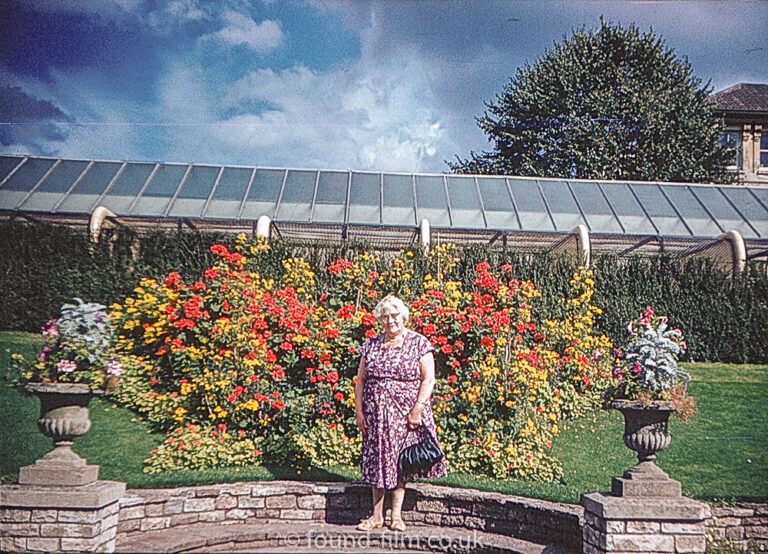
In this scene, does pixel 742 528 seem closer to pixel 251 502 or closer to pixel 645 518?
pixel 645 518

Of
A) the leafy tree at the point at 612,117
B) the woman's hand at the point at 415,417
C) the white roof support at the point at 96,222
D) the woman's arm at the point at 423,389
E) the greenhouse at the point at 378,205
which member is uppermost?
the leafy tree at the point at 612,117

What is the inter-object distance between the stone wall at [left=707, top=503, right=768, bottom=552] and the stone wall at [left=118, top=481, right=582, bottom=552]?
1106mm

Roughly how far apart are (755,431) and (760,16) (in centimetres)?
475

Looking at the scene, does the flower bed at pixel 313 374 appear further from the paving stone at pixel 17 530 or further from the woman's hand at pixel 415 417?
the woman's hand at pixel 415 417

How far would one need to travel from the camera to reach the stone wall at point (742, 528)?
15.7 ft

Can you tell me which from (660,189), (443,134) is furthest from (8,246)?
(660,189)

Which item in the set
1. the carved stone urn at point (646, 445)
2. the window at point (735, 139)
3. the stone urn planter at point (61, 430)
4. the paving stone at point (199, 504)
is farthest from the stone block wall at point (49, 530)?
the window at point (735, 139)

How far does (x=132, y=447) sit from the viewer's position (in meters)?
6.24

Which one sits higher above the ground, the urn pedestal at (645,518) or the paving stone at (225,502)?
the urn pedestal at (645,518)

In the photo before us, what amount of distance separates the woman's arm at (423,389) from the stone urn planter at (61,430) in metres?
2.39

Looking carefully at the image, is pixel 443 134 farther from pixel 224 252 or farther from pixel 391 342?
pixel 391 342

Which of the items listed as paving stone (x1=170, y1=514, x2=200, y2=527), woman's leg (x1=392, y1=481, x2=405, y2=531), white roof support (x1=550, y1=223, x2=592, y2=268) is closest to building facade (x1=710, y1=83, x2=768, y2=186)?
white roof support (x1=550, y1=223, x2=592, y2=268)

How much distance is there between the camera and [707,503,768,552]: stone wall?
4793 millimetres

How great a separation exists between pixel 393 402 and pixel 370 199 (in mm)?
9304
